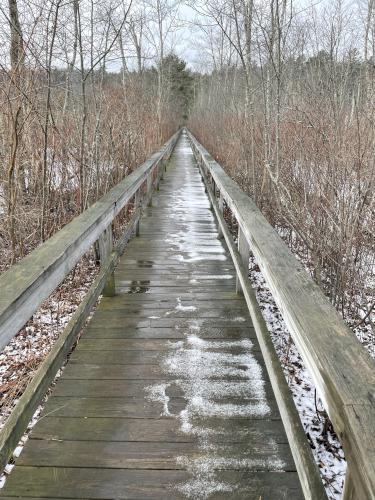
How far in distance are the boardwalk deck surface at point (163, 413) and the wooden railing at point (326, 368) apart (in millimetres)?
395

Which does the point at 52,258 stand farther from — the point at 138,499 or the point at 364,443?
the point at 364,443

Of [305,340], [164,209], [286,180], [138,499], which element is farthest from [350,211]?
[164,209]

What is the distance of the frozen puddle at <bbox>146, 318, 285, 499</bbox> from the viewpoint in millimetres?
1879

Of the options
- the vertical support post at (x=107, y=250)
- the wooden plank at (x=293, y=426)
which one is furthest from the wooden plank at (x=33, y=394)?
the wooden plank at (x=293, y=426)

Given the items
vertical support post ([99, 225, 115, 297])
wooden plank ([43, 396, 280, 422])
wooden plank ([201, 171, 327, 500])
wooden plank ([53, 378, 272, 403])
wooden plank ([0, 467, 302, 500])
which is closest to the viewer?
wooden plank ([201, 171, 327, 500])

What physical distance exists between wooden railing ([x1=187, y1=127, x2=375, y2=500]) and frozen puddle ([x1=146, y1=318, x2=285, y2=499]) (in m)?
0.39

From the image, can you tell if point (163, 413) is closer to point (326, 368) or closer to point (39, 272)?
point (39, 272)

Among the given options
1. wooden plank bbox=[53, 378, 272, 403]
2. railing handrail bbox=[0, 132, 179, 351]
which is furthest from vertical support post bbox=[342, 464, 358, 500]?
wooden plank bbox=[53, 378, 272, 403]

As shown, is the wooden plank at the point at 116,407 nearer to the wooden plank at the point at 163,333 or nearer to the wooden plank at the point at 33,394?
the wooden plank at the point at 33,394

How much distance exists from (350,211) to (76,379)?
9.79 ft

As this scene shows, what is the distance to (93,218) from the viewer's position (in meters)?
2.95

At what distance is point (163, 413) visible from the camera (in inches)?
88.3

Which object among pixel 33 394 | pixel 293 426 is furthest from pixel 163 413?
pixel 293 426

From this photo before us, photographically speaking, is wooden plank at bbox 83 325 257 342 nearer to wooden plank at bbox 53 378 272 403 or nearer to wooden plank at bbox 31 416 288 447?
wooden plank at bbox 53 378 272 403
